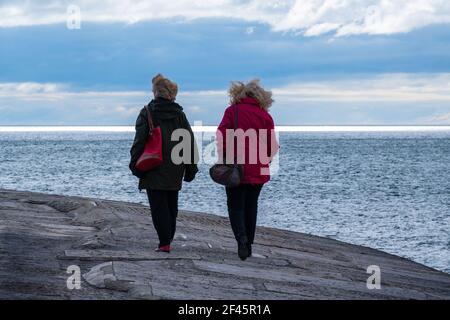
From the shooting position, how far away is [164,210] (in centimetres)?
828

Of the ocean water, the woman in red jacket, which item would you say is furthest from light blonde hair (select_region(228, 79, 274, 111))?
the ocean water

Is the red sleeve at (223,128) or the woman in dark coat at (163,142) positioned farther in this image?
the woman in dark coat at (163,142)

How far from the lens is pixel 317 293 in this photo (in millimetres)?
7047

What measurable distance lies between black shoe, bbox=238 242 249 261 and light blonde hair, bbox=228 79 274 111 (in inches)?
56.1

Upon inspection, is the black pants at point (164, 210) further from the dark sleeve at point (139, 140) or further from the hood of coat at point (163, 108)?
the hood of coat at point (163, 108)

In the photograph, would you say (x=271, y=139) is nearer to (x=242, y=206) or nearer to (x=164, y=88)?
(x=242, y=206)

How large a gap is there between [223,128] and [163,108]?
70 cm

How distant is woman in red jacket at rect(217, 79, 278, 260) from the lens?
7836 millimetres

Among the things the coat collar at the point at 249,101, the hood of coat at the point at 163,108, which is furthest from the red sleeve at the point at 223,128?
the hood of coat at the point at 163,108

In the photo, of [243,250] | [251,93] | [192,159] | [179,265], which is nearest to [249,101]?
[251,93]

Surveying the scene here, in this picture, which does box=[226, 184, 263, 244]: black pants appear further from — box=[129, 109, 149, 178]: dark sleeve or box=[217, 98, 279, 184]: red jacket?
box=[129, 109, 149, 178]: dark sleeve

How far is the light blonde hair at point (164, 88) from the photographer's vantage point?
807 centimetres
